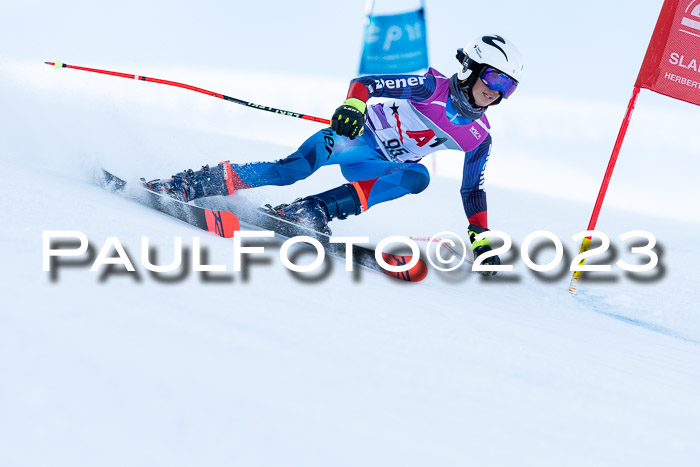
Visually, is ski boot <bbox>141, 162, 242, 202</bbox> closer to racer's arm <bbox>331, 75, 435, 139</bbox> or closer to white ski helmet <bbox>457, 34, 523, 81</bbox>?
racer's arm <bbox>331, 75, 435, 139</bbox>

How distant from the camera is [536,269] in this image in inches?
196

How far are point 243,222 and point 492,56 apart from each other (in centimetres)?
203

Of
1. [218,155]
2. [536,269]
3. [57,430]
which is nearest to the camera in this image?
[57,430]

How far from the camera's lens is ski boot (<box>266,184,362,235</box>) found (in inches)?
160

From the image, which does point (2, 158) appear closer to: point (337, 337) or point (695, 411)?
point (337, 337)

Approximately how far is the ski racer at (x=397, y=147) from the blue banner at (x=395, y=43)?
598cm

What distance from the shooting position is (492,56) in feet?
12.1

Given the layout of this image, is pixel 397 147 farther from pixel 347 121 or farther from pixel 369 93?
→ pixel 347 121

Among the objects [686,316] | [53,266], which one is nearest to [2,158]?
[53,266]

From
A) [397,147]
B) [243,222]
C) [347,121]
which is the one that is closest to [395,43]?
[397,147]

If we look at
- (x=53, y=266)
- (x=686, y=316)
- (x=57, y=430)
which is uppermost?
(x=53, y=266)

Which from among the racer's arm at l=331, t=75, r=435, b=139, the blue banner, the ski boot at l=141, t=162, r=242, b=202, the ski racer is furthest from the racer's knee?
the blue banner

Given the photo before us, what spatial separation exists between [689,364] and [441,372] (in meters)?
1.75

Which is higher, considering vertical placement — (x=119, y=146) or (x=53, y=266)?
(x=119, y=146)
